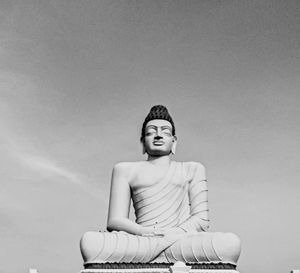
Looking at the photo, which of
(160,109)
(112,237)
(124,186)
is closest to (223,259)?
(112,237)

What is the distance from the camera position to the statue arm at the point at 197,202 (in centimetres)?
1054

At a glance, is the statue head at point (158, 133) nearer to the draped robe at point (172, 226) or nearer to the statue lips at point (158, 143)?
the statue lips at point (158, 143)

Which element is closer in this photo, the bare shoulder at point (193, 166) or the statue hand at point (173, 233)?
the statue hand at point (173, 233)

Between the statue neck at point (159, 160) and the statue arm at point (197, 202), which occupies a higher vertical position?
the statue neck at point (159, 160)

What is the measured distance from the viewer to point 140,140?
11.7 metres

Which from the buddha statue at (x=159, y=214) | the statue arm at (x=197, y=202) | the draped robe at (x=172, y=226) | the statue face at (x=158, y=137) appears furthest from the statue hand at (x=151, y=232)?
the statue face at (x=158, y=137)

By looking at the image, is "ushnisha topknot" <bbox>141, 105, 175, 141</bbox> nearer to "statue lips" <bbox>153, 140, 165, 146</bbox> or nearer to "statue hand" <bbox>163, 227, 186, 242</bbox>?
"statue lips" <bbox>153, 140, 165, 146</bbox>

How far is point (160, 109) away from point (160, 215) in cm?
187

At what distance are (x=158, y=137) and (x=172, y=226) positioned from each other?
1.56 meters

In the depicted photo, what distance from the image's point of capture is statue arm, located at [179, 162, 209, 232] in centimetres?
1054

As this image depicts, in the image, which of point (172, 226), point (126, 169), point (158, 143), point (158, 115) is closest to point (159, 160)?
point (158, 143)

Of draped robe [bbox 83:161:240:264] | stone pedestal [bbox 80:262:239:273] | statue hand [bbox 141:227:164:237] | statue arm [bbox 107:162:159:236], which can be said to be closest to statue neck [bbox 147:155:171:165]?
draped robe [bbox 83:161:240:264]

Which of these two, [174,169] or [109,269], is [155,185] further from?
[109,269]

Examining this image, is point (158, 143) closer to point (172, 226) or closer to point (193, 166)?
point (193, 166)
